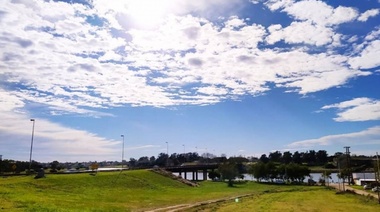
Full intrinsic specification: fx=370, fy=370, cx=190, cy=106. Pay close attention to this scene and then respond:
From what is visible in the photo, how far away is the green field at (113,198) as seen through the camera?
1882 inches

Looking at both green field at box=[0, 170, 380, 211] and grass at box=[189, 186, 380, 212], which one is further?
grass at box=[189, 186, 380, 212]

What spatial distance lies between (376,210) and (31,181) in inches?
2341

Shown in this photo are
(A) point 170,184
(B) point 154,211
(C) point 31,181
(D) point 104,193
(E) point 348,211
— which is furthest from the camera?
(A) point 170,184

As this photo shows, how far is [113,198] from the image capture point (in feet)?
216

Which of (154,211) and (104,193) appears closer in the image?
(154,211)

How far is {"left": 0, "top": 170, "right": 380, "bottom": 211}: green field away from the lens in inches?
1882

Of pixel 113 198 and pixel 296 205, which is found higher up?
pixel 113 198

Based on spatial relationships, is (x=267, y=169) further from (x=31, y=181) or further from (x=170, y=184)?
(x=31, y=181)

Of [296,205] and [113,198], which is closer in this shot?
[296,205]

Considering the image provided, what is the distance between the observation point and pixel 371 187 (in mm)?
114938

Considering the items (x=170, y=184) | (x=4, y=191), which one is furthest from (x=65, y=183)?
(x=170, y=184)

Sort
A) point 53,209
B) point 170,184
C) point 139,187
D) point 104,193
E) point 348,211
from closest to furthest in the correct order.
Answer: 1. point 53,209
2. point 348,211
3. point 104,193
4. point 139,187
5. point 170,184

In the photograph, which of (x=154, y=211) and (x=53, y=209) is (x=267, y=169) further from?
(x=53, y=209)

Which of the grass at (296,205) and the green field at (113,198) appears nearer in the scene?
the green field at (113,198)
